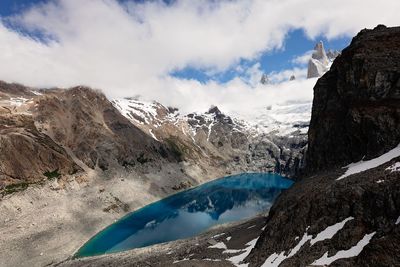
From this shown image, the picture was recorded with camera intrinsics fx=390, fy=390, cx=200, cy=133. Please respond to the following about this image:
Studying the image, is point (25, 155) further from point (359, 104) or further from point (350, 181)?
point (350, 181)

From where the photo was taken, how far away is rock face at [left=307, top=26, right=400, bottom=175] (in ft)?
192

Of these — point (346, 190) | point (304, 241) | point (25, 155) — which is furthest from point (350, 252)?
point (25, 155)

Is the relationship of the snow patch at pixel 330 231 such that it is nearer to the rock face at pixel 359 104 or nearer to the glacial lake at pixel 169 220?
the rock face at pixel 359 104

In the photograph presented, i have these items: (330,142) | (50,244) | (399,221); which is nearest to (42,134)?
(50,244)

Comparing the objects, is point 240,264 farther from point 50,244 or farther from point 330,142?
point 50,244

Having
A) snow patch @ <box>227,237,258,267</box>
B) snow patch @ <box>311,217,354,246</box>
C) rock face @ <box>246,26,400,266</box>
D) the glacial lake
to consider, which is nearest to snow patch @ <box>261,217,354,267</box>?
snow patch @ <box>311,217,354,246</box>

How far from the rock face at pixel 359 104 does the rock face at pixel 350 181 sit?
18cm

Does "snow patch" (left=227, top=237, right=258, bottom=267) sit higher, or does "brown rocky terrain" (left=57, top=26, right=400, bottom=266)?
"brown rocky terrain" (left=57, top=26, right=400, bottom=266)

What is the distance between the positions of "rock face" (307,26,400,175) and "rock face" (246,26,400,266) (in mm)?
175

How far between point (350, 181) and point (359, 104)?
27.2 m

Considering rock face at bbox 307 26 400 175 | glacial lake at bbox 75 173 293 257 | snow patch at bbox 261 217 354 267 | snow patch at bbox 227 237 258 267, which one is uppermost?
rock face at bbox 307 26 400 175

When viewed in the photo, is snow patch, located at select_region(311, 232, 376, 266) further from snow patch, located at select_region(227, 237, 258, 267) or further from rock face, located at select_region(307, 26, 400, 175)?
rock face, located at select_region(307, 26, 400, 175)

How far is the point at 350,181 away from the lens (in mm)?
45750

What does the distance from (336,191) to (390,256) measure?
51.3 ft
